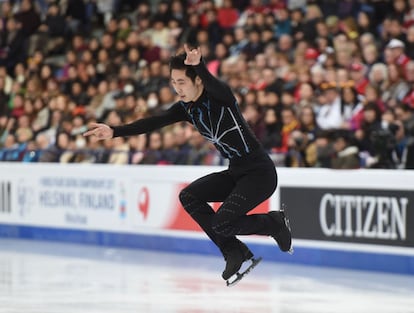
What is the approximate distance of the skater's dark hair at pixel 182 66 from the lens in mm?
7855

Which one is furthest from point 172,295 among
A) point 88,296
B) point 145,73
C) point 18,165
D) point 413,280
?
point 145,73

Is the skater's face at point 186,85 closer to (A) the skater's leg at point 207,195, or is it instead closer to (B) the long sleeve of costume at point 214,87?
(B) the long sleeve of costume at point 214,87

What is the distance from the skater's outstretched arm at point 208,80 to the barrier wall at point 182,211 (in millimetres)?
3746

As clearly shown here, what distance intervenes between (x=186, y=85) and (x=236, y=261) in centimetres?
156

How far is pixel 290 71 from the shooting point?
1494 cm

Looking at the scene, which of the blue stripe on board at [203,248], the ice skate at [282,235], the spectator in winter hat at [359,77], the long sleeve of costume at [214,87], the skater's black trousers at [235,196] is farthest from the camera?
the spectator in winter hat at [359,77]

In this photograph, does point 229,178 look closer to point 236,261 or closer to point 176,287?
point 236,261

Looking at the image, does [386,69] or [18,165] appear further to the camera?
[18,165]

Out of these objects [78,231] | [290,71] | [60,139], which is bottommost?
[78,231]

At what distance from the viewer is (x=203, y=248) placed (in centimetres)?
1331

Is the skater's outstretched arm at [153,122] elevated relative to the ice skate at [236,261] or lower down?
elevated

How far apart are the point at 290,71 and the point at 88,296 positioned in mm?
6362

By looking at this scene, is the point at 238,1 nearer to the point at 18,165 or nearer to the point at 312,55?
the point at 312,55

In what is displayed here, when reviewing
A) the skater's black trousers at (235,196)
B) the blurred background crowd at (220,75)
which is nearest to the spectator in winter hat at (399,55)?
the blurred background crowd at (220,75)
